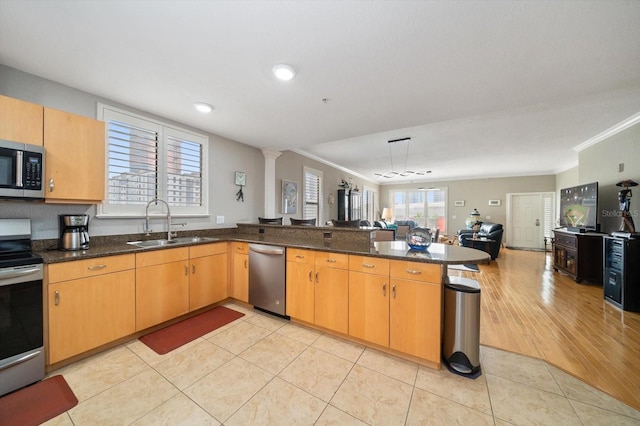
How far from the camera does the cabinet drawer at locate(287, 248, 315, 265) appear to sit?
96.2 inches

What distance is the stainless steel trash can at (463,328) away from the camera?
5.92 feet

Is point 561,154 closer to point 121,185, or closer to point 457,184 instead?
point 457,184

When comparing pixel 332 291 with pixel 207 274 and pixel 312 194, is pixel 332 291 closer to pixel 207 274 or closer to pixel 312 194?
pixel 207 274

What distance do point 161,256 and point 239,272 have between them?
941 mm

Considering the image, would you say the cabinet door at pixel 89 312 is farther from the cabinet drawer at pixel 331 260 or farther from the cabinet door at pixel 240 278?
the cabinet drawer at pixel 331 260

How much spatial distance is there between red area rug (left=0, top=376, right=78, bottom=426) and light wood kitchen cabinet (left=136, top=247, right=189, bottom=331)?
0.63 meters

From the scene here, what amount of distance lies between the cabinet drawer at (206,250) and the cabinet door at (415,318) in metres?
2.21

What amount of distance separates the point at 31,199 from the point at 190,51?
5.83 ft

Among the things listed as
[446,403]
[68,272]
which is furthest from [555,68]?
[68,272]

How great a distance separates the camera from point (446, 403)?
1.55 metres

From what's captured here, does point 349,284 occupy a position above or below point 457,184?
below

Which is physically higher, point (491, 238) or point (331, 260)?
point (331, 260)

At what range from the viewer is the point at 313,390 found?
1665 millimetres

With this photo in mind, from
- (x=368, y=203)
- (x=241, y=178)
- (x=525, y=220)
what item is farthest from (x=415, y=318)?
(x=525, y=220)
